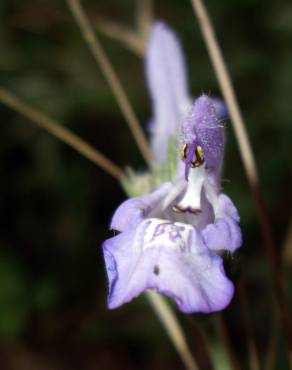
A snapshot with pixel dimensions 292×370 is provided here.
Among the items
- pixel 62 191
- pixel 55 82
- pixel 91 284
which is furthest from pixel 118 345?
pixel 55 82

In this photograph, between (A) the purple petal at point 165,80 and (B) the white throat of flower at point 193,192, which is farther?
(A) the purple petal at point 165,80

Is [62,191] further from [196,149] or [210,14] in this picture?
[196,149]

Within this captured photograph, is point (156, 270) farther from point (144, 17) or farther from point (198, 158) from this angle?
point (144, 17)

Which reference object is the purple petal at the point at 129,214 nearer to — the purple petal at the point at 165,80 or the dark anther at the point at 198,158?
the dark anther at the point at 198,158

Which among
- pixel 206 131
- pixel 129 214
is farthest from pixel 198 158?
pixel 129 214

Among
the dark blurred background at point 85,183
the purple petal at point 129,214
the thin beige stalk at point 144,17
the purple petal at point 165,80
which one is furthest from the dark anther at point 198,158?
the dark blurred background at point 85,183
